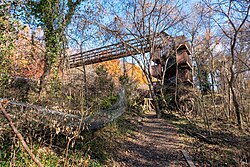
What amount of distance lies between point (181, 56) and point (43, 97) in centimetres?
1048

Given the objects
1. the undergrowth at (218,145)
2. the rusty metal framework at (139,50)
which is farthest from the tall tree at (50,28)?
the undergrowth at (218,145)

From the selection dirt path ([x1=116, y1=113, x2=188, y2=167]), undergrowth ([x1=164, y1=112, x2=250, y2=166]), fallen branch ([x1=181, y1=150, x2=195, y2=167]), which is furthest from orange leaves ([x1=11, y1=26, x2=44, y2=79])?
undergrowth ([x1=164, y1=112, x2=250, y2=166])

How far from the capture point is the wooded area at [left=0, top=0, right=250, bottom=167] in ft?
10.2

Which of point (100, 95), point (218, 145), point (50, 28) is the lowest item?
point (218, 145)

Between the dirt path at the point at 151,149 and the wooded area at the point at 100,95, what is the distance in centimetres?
3

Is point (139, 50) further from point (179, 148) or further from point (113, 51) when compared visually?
point (179, 148)

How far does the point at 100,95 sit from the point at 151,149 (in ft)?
12.9

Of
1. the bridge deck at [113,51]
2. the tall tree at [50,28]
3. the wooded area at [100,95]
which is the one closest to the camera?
the wooded area at [100,95]

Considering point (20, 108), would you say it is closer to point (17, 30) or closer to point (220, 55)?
point (17, 30)

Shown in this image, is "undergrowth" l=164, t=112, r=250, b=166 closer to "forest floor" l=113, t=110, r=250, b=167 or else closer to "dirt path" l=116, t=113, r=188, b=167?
"forest floor" l=113, t=110, r=250, b=167

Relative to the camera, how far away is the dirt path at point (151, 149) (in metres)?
4.09

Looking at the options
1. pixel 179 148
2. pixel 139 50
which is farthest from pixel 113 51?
pixel 179 148

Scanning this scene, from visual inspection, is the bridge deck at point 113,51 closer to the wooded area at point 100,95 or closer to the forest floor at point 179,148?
the wooded area at point 100,95

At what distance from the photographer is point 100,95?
805 centimetres
